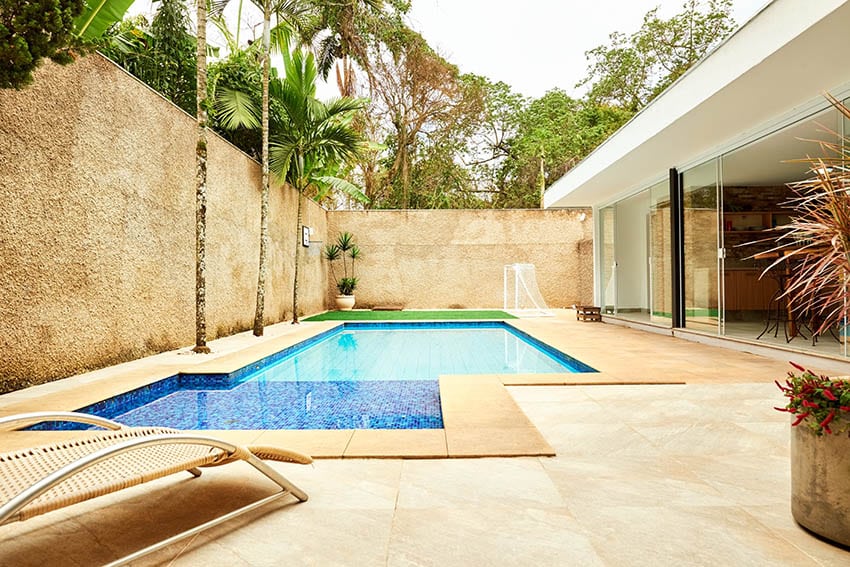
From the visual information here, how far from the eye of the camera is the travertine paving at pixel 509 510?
5.66ft

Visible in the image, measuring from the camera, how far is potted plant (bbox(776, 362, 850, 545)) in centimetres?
172

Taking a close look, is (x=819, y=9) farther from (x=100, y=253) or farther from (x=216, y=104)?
(x=216, y=104)

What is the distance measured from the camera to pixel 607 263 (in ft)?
38.5

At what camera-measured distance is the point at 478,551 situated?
1741 mm

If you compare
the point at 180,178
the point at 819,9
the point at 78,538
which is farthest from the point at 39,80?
the point at 819,9

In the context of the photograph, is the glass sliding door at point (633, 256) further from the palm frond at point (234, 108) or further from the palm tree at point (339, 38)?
→ the palm frond at point (234, 108)

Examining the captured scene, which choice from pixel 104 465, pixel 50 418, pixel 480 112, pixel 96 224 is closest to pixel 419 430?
pixel 104 465

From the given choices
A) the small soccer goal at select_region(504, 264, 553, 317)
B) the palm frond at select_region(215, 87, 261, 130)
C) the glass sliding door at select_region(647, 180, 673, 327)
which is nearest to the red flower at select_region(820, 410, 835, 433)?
the glass sliding door at select_region(647, 180, 673, 327)

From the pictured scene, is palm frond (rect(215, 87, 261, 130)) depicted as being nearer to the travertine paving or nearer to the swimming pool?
the swimming pool

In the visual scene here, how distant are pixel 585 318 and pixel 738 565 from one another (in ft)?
33.5

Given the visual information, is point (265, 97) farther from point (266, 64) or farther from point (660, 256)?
point (660, 256)

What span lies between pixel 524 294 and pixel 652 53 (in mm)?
14659

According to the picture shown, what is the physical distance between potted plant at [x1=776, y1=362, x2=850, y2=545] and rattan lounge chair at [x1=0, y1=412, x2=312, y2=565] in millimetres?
1889

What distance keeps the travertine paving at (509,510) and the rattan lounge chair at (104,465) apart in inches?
8.1
